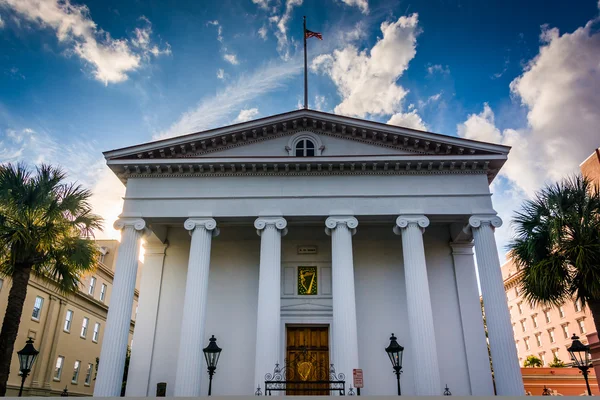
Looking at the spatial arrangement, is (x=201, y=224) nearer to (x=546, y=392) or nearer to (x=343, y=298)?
(x=343, y=298)

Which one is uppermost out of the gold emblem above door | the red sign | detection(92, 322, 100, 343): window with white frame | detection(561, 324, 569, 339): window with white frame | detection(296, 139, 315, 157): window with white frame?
detection(296, 139, 315, 157): window with white frame

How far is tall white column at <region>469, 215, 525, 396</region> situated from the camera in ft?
47.3

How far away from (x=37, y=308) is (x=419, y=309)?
26.3 m

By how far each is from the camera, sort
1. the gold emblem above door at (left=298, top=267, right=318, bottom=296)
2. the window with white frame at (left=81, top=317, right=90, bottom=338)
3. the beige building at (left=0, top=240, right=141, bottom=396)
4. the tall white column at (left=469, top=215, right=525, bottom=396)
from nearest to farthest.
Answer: the tall white column at (left=469, top=215, right=525, bottom=396)
the gold emblem above door at (left=298, top=267, right=318, bottom=296)
the beige building at (left=0, top=240, right=141, bottom=396)
the window with white frame at (left=81, top=317, right=90, bottom=338)

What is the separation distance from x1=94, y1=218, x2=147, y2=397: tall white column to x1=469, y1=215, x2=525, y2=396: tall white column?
11423mm

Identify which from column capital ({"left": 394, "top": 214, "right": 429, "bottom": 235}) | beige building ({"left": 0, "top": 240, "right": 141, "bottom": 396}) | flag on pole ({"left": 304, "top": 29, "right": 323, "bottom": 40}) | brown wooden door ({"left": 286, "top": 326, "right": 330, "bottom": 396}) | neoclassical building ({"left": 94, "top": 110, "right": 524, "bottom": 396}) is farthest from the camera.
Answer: beige building ({"left": 0, "top": 240, "right": 141, "bottom": 396})

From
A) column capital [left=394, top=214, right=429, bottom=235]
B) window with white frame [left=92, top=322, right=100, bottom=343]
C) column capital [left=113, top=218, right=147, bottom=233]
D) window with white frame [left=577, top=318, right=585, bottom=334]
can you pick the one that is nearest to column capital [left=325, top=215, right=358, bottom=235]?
column capital [left=394, top=214, right=429, bottom=235]

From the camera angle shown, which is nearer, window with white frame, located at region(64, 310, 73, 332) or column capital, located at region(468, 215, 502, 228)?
column capital, located at region(468, 215, 502, 228)

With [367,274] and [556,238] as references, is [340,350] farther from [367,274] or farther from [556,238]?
[556,238]

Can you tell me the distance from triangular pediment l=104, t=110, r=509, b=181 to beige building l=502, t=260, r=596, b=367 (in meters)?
23.2

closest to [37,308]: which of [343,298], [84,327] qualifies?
[84,327]

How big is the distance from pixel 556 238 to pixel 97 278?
113ft

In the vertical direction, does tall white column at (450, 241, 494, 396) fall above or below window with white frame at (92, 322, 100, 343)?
below

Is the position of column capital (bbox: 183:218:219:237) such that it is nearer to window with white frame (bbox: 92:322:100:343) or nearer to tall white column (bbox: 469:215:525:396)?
tall white column (bbox: 469:215:525:396)
